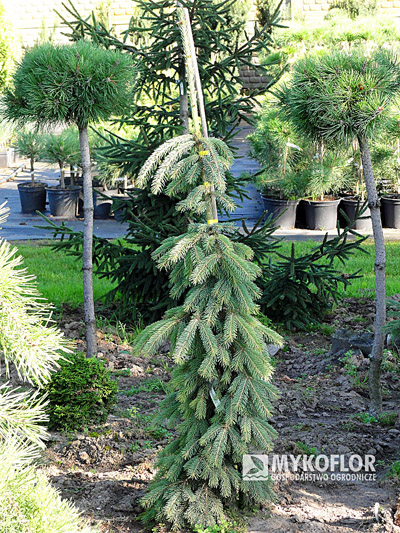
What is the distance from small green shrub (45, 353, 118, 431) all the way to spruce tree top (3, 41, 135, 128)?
6.27 ft

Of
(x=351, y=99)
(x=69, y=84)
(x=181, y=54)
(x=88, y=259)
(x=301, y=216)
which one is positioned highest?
(x=181, y=54)

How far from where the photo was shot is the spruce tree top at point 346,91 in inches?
157

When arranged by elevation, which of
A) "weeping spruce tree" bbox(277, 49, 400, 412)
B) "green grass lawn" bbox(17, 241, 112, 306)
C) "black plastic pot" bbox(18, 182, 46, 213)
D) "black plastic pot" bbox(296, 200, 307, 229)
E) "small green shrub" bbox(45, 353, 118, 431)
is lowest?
"small green shrub" bbox(45, 353, 118, 431)

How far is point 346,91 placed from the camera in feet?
13.1

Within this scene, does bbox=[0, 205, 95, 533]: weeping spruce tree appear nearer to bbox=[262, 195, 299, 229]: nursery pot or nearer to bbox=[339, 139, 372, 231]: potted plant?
bbox=[262, 195, 299, 229]: nursery pot

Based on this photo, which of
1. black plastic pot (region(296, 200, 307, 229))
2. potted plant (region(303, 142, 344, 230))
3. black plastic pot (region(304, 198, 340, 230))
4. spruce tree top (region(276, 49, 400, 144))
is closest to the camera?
spruce tree top (region(276, 49, 400, 144))

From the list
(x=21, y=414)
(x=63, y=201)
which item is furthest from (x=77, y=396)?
(x=63, y=201)

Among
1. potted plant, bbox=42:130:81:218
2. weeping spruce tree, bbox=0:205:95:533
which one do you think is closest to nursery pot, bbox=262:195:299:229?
potted plant, bbox=42:130:81:218

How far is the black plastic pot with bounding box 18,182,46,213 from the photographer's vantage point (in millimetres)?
12852

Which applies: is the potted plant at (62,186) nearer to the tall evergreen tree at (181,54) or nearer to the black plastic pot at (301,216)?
the black plastic pot at (301,216)

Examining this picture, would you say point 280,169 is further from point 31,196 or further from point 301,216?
point 31,196

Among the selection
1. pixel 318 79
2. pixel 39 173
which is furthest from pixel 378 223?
pixel 39 173

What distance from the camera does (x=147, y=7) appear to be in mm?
5789

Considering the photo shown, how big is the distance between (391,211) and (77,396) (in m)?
8.26
